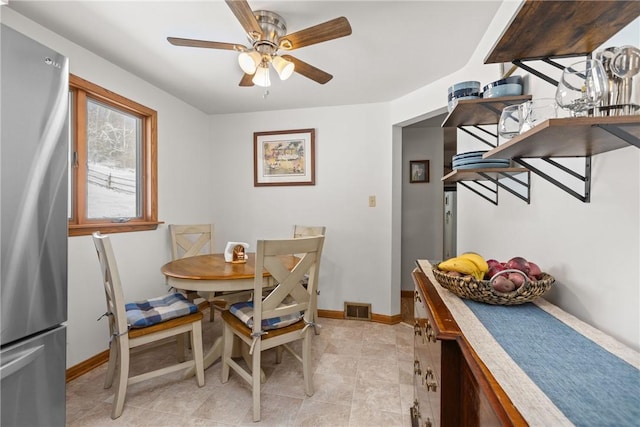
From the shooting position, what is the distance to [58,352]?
1.11 metres

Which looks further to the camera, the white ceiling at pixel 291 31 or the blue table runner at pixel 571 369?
the white ceiling at pixel 291 31

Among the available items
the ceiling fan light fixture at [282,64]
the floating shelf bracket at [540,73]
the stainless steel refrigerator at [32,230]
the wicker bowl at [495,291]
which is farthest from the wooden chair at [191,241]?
the floating shelf bracket at [540,73]

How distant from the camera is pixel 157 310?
178cm

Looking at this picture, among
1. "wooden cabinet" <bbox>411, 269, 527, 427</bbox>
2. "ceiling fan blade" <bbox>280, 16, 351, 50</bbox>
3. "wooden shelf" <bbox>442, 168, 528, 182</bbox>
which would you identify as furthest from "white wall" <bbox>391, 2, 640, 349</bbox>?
"ceiling fan blade" <bbox>280, 16, 351, 50</bbox>

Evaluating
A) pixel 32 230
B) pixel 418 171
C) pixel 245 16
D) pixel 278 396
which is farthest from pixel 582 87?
pixel 418 171

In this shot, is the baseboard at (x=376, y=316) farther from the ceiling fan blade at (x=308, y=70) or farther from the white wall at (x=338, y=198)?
the ceiling fan blade at (x=308, y=70)

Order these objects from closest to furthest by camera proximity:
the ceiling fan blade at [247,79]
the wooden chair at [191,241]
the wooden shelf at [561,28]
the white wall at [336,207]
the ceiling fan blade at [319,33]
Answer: the wooden shelf at [561,28] → the white wall at [336,207] → the ceiling fan blade at [319,33] → the ceiling fan blade at [247,79] → the wooden chair at [191,241]

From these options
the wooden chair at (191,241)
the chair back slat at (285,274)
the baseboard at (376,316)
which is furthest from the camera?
the baseboard at (376,316)

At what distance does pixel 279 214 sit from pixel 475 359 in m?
2.81

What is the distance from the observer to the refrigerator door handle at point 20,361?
3.07ft

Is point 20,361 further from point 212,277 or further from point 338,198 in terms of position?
point 338,198

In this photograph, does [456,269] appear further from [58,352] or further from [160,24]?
[160,24]

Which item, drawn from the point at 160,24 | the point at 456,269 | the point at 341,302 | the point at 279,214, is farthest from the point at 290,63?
the point at 341,302

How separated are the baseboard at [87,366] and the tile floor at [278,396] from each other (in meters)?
0.05
